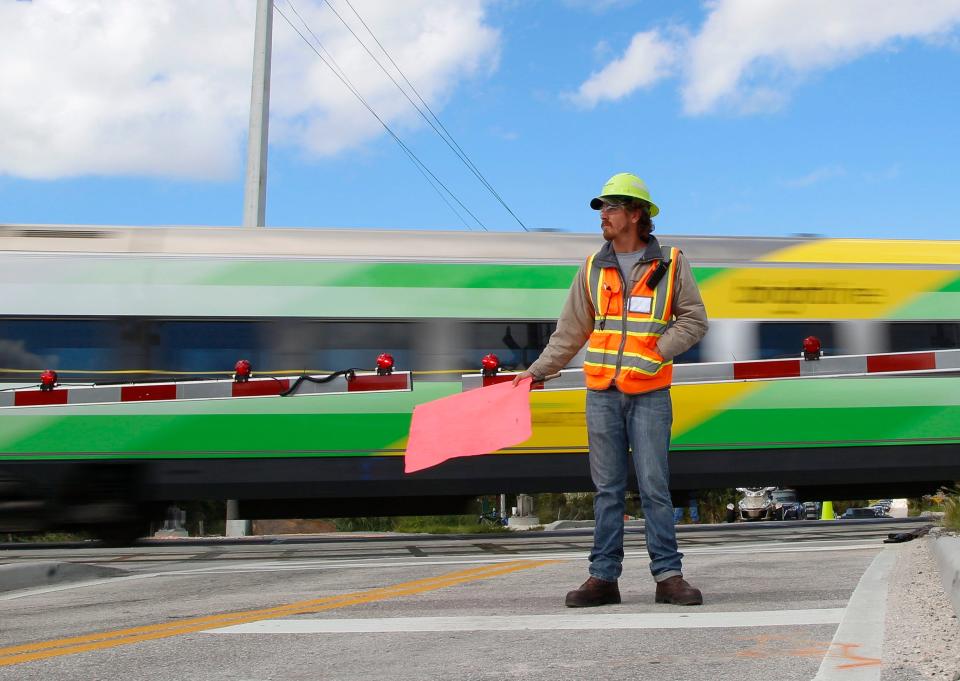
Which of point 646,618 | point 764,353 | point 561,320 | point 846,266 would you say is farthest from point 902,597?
point 846,266

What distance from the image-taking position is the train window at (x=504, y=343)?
10891mm

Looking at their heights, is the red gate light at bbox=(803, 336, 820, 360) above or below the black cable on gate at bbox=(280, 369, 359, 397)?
above

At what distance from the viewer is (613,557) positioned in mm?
4781

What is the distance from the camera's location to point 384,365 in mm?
10758

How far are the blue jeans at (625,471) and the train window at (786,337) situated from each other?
675 centimetres

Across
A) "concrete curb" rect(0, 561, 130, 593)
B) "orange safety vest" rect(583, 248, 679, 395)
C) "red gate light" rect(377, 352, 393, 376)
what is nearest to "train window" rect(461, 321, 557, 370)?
"red gate light" rect(377, 352, 393, 376)

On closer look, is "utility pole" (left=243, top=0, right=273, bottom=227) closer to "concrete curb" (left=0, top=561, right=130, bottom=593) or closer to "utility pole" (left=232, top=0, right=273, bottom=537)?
"utility pole" (left=232, top=0, right=273, bottom=537)

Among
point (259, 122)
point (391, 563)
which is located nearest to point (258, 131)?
point (259, 122)

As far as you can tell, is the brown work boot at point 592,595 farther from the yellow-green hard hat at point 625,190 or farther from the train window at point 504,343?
the train window at point 504,343

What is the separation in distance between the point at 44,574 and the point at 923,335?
29.0 ft

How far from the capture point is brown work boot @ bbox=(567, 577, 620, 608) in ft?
15.3

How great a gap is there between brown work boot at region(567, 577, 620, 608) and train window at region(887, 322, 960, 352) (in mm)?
7715

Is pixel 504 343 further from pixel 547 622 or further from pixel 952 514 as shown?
pixel 547 622

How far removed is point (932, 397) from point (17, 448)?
9135 mm
